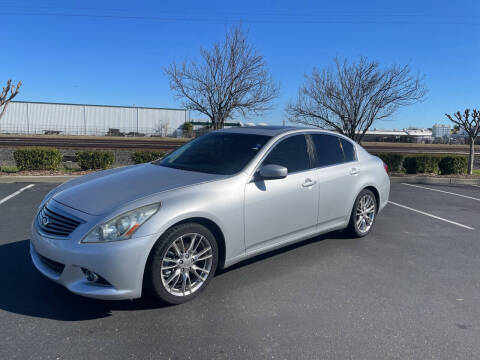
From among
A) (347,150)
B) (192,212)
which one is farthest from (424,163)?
(192,212)

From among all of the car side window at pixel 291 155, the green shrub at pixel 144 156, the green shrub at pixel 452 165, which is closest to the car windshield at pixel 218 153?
the car side window at pixel 291 155

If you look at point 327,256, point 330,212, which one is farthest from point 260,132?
point 327,256

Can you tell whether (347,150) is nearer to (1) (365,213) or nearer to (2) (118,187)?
(1) (365,213)

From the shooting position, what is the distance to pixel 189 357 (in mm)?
2547

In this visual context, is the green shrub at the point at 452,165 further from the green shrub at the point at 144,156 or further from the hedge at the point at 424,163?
the green shrub at the point at 144,156

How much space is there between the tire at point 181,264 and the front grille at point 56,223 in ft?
2.34

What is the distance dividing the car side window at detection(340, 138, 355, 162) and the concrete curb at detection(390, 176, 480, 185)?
7.20 meters

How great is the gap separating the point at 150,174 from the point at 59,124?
61.6 m

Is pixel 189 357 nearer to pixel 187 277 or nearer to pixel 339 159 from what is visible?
pixel 187 277

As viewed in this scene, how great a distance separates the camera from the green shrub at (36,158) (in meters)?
10.9

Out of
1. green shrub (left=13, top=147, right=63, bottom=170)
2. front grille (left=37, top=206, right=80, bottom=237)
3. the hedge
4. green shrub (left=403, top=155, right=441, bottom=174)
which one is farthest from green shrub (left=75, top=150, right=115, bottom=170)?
green shrub (left=403, top=155, right=441, bottom=174)

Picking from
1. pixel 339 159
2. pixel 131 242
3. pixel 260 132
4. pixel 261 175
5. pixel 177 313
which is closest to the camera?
pixel 131 242

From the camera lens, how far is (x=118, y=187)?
3.48 m

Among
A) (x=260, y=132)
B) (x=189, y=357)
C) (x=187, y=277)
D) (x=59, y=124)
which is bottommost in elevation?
(x=189, y=357)
